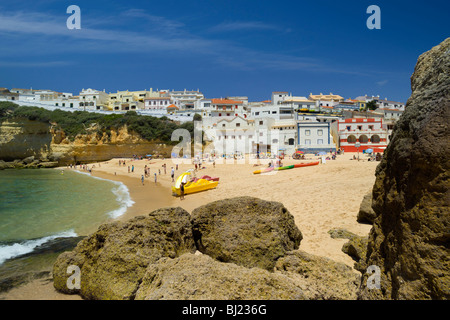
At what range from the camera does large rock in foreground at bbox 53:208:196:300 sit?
4.84 m

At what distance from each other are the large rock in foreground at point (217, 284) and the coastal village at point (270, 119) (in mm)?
32898

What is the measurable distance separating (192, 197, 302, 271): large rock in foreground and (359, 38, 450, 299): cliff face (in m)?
2.19

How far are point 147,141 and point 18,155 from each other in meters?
23.0

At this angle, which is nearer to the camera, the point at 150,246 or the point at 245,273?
the point at 245,273

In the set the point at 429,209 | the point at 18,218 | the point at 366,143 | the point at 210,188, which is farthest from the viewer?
the point at 366,143

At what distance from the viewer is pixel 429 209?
8.50 feet

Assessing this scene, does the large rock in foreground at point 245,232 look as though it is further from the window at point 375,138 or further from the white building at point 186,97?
the white building at point 186,97

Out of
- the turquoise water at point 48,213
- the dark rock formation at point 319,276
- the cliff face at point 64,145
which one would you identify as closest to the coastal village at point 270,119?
the cliff face at point 64,145

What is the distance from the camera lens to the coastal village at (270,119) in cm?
4350

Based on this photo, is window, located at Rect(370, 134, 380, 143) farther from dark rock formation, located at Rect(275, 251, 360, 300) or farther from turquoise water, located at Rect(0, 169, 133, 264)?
dark rock formation, located at Rect(275, 251, 360, 300)

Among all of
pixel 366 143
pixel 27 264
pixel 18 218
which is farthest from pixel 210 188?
pixel 366 143

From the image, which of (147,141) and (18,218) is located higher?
(147,141)

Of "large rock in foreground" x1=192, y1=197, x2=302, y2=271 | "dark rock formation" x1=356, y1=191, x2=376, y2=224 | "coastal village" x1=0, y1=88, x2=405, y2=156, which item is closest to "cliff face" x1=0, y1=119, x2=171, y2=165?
"coastal village" x1=0, y1=88, x2=405, y2=156
